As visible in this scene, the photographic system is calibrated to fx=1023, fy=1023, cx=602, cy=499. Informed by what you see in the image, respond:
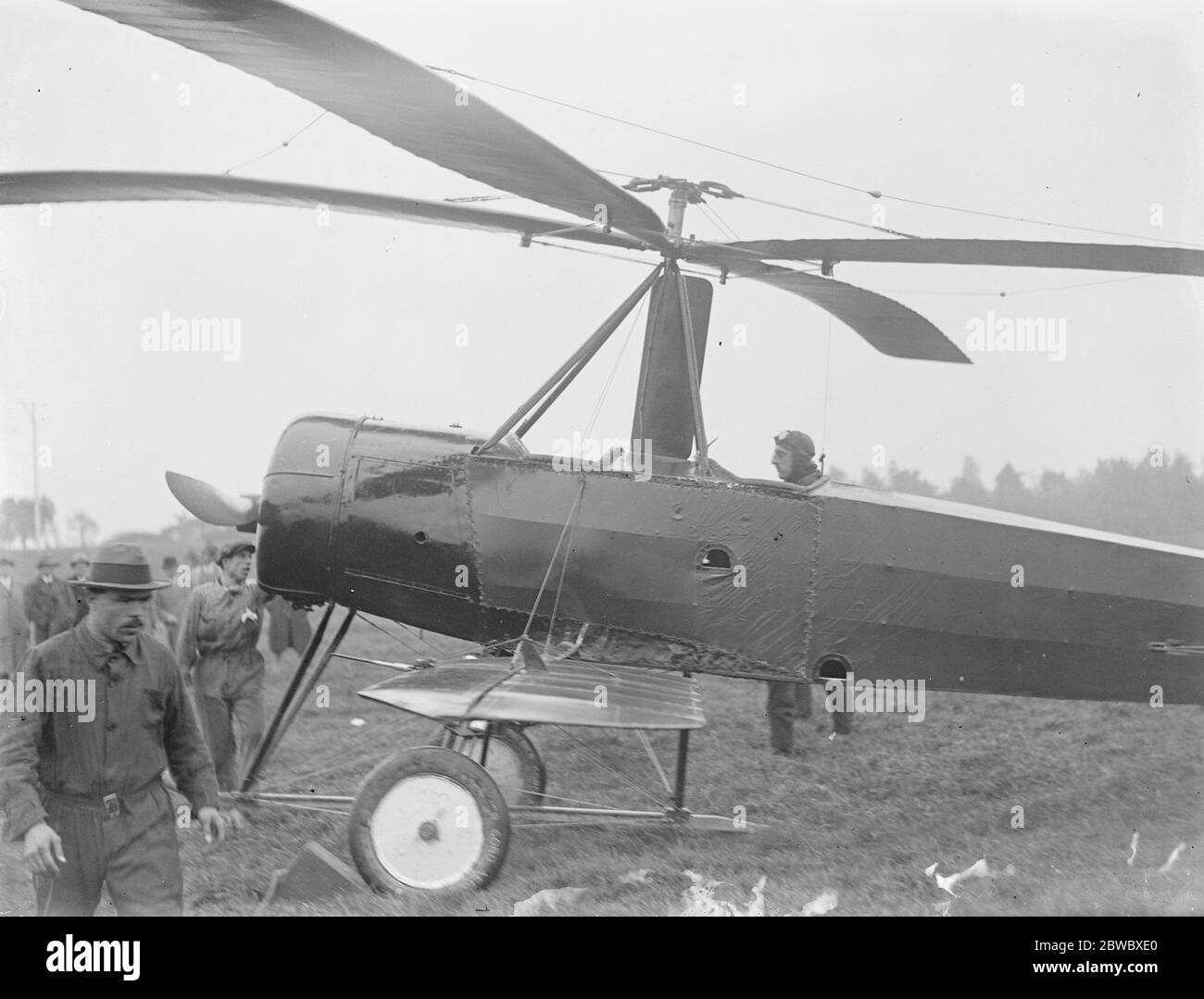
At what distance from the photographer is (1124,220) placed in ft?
23.1

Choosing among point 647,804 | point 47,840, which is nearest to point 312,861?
point 47,840

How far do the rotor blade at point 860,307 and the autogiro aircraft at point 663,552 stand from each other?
7.8 inches

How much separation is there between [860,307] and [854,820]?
3.02m

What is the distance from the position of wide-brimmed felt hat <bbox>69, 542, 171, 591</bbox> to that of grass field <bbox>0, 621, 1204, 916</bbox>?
1.23 meters

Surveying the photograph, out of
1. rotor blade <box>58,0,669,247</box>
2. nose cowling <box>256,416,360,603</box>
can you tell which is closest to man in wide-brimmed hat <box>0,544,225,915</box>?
nose cowling <box>256,416,360,603</box>

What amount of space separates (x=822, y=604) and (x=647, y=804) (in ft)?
6.27

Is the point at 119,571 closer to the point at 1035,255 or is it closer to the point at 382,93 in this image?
the point at 382,93

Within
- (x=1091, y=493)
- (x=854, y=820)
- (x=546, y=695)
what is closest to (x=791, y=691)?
(x=854, y=820)

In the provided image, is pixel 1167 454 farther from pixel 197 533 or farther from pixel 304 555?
pixel 197 533

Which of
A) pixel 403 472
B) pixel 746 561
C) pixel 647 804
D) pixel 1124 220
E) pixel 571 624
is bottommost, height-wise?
pixel 647 804

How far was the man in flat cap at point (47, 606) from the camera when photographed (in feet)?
25.7

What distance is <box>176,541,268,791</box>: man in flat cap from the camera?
256 inches

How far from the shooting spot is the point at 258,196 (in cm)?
527

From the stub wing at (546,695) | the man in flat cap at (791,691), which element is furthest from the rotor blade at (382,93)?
the stub wing at (546,695)
